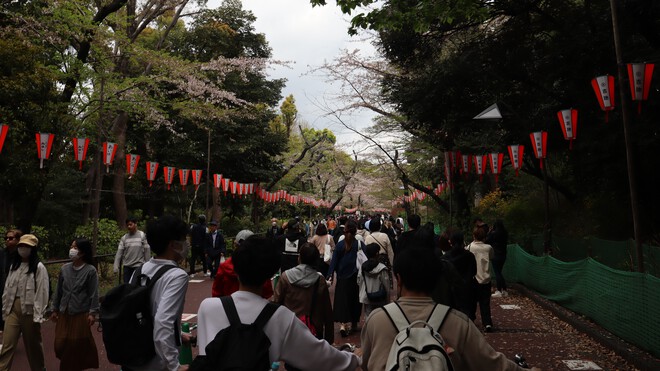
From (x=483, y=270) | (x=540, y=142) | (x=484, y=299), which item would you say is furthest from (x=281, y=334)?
(x=540, y=142)

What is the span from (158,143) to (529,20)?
18.1 m

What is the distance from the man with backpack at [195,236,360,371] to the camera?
6.70ft

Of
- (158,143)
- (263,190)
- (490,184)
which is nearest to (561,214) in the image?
(490,184)

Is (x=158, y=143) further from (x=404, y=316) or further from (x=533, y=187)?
(x=404, y=316)


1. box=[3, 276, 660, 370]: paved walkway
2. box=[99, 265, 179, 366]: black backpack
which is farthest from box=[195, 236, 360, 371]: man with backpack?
box=[3, 276, 660, 370]: paved walkway

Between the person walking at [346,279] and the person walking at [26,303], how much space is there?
392 cm

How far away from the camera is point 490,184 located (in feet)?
89.6

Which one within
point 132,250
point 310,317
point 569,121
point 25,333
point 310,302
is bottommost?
point 25,333

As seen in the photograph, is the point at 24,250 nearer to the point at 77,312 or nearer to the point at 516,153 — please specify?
the point at 77,312

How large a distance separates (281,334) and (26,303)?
13.3 ft

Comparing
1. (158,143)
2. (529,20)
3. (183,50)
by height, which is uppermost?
(183,50)

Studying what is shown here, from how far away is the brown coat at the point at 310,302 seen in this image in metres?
4.44

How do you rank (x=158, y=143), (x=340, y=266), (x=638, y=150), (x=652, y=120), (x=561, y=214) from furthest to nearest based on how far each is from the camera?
(x=158, y=143) < (x=561, y=214) < (x=638, y=150) < (x=652, y=120) < (x=340, y=266)

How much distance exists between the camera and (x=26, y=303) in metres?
5.05
